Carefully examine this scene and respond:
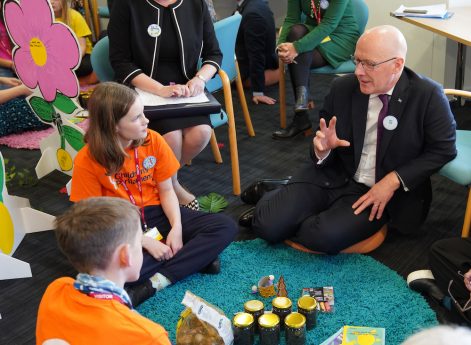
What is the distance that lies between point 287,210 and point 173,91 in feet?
2.58

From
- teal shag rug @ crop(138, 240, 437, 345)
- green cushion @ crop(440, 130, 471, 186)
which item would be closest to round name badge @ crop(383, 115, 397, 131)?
green cushion @ crop(440, 130, 471, 186)

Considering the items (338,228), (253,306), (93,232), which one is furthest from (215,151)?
(93,232)

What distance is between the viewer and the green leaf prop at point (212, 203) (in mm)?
2838

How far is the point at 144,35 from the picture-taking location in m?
2.73

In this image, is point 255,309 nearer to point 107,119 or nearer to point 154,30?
point 107,119

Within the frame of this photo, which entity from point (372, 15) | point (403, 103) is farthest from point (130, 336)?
point (372, 15)

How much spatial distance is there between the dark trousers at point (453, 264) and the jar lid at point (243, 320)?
0.73m

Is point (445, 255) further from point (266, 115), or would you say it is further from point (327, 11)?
point (266, 115)

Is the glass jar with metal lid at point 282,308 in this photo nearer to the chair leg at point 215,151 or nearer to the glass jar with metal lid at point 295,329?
the glass jar with metal lid at point 295,329

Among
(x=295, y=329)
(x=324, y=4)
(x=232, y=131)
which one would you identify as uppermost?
(x=324, y=4)

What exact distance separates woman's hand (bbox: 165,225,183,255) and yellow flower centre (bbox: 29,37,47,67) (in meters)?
1.08

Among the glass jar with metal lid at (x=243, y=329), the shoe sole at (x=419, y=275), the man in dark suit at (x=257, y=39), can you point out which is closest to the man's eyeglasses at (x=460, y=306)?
the shoe sole at (x=419, y=275)

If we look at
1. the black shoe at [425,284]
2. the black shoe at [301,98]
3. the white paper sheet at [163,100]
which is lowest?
the black shoe at [425,284]

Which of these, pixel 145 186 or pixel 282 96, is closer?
pixel 145 186
